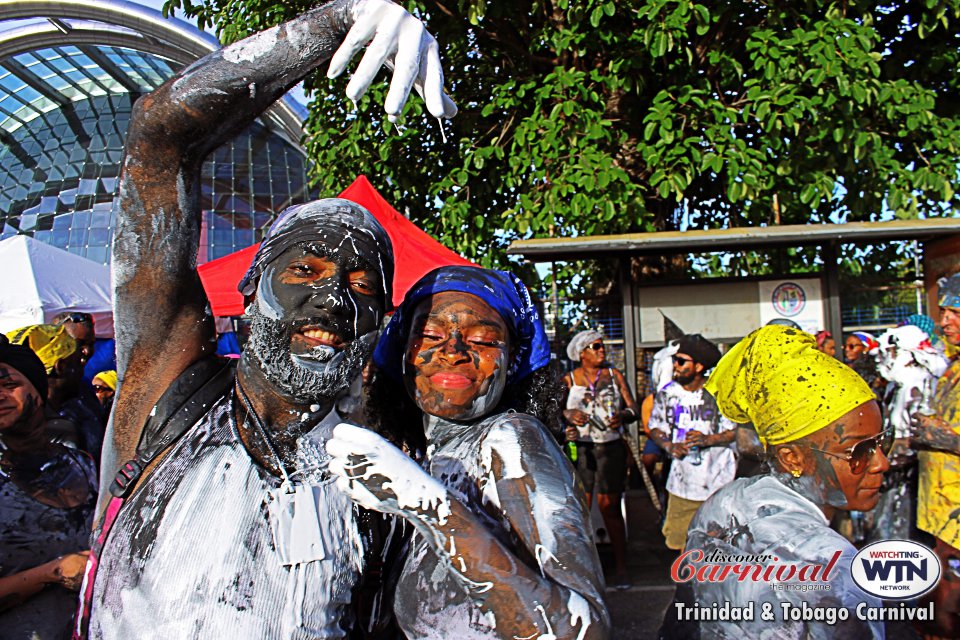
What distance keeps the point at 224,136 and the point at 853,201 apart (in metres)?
6.28

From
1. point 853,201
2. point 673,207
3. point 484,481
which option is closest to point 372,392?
point 484,481

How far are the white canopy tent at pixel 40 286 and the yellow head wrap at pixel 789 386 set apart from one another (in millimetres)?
7044

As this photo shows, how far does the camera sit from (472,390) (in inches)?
63.6

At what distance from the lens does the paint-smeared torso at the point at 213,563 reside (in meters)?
1.36

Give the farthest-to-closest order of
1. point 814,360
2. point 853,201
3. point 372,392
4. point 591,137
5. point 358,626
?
point 853,201
point 591,137
point 814,360
point 372,392
point 358,626

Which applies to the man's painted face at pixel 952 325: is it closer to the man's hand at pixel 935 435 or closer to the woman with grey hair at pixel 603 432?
the man's hand at pixel 935 435

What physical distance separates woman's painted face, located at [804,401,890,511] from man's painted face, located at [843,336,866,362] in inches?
186

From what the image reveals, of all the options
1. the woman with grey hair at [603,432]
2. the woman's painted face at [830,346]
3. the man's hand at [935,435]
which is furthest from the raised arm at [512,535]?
the woman's painted face at [830,346]

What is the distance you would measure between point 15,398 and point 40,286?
615cm

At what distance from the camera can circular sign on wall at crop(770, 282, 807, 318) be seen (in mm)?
6453

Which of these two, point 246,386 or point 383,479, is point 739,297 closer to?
point 246,386

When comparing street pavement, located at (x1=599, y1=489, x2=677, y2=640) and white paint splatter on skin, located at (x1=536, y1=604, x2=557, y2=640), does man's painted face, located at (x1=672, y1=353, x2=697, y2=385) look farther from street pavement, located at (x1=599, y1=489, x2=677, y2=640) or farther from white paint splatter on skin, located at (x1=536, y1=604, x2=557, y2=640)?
white paint splatter on skin, located at (x1=536, y1=604, x2=557, y2=640)

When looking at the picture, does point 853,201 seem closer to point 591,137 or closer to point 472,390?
point 591,137
